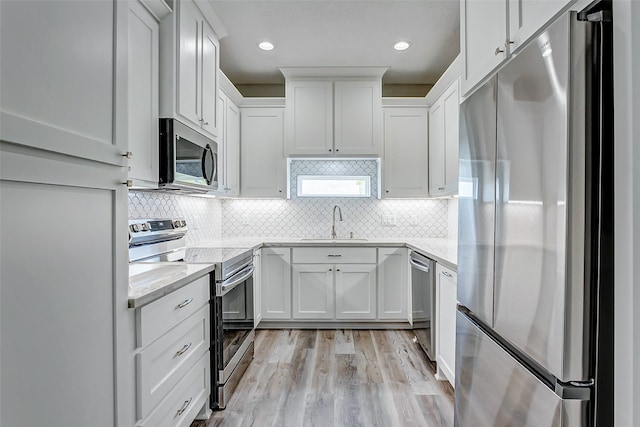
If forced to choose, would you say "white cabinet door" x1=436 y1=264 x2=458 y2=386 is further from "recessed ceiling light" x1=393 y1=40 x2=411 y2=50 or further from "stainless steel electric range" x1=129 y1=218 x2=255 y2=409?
"recessed ceiling light" x1=393 y1=40 x2=411 y2=50

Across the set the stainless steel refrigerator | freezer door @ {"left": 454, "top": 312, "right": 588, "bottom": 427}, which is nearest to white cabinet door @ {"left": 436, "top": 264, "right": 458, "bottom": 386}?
freezer door @ {"left": 454, "top": 312, "right": 588, "bottom": 427}

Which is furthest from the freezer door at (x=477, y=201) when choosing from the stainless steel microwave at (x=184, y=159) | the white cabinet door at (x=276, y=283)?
the white cabinet door at (x=276, y=283)

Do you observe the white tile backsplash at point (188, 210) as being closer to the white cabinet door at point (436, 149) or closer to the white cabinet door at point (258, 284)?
the white cabinet door at point (258, 284)

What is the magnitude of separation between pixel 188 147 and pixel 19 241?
1.49 m

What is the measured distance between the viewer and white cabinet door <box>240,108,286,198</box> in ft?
12.6

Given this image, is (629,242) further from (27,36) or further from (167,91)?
(167,91)

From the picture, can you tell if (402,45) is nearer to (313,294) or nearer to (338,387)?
(313,294)

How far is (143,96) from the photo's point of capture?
178cm

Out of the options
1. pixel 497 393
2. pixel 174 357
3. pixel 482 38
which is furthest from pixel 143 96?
pixel 497 393

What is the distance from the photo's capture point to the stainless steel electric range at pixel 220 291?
206 cm

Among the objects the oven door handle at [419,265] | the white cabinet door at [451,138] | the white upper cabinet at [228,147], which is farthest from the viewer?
the white upper cabinet at [228,147]

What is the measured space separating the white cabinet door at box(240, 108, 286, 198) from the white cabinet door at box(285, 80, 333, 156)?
190mm

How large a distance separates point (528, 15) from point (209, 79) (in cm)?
206

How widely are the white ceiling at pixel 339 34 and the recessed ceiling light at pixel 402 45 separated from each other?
0.17 ft
